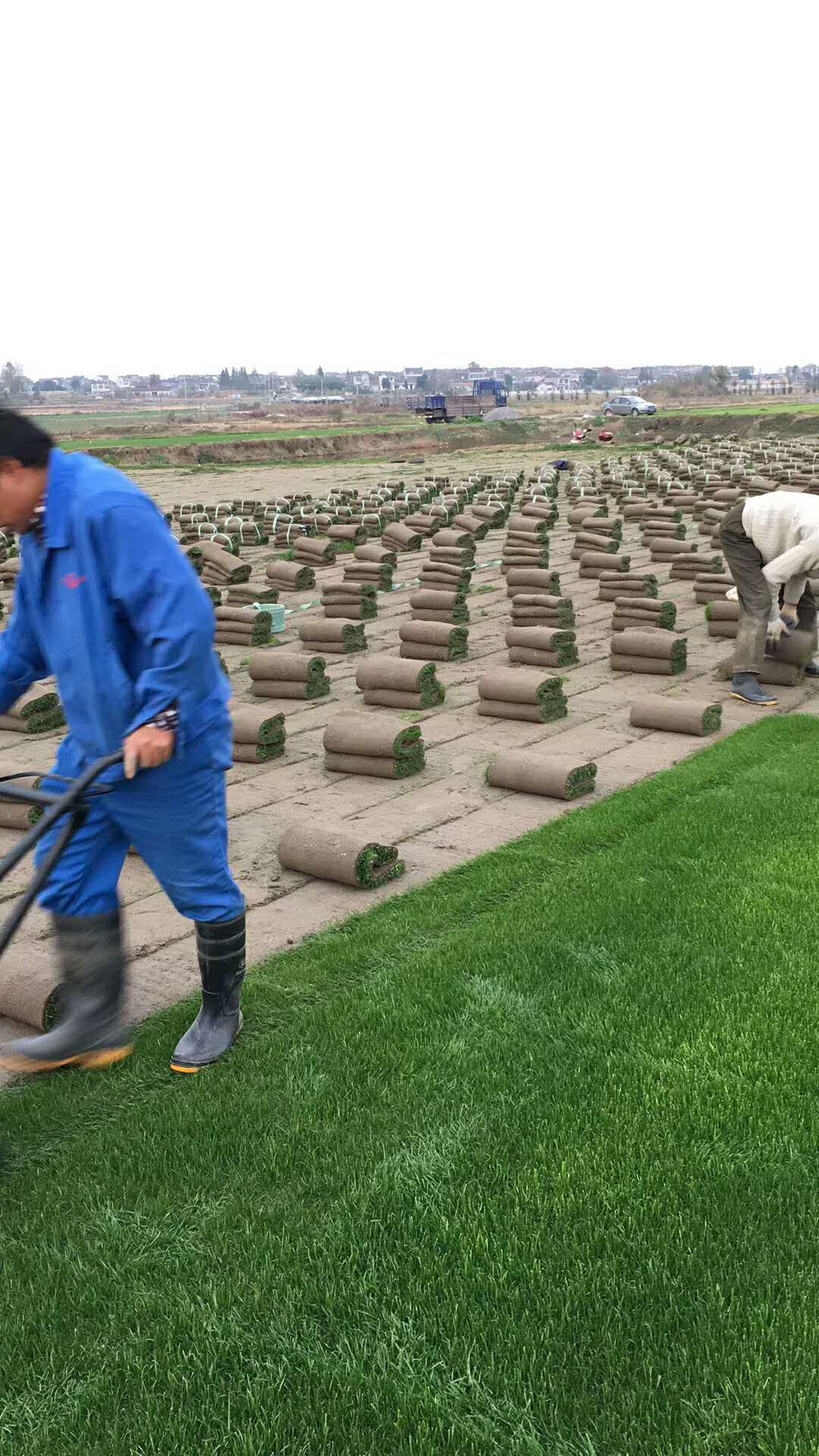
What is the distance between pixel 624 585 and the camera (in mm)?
16891

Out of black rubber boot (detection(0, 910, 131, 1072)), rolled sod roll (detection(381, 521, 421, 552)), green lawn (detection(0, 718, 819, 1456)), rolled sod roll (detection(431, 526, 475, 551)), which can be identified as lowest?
rolled sod roll (detection(381, 521, 421, 552))

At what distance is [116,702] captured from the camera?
4.42 m

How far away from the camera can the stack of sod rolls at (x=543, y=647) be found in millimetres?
13555

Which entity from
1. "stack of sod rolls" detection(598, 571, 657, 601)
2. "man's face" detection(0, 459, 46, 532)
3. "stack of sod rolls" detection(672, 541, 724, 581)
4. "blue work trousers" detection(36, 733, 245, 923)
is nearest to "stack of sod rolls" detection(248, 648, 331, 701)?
"stack of sod rolls" detection(598, 571, 657, 601)

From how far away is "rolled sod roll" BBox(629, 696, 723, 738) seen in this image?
10531mm

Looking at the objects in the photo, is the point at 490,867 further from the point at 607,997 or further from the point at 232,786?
the point at 232,786

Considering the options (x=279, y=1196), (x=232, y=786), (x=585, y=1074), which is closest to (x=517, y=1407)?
(x=279, y=1196)

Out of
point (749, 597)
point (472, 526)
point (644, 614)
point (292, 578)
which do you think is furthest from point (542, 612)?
point (472, 526)

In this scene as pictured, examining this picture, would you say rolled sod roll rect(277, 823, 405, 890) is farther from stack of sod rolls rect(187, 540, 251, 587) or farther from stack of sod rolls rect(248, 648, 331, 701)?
stack of sod rolls rect(187, 540, 251, 587)

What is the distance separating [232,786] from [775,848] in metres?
4.41

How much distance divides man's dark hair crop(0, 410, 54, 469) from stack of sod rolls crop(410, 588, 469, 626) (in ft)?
36.7

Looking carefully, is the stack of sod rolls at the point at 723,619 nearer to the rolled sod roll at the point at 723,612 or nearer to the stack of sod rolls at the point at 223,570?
the rolled sod roll at the point at 723,612

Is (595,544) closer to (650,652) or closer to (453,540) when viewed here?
(453,540)

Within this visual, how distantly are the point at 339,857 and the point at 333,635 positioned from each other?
25.8 feet
